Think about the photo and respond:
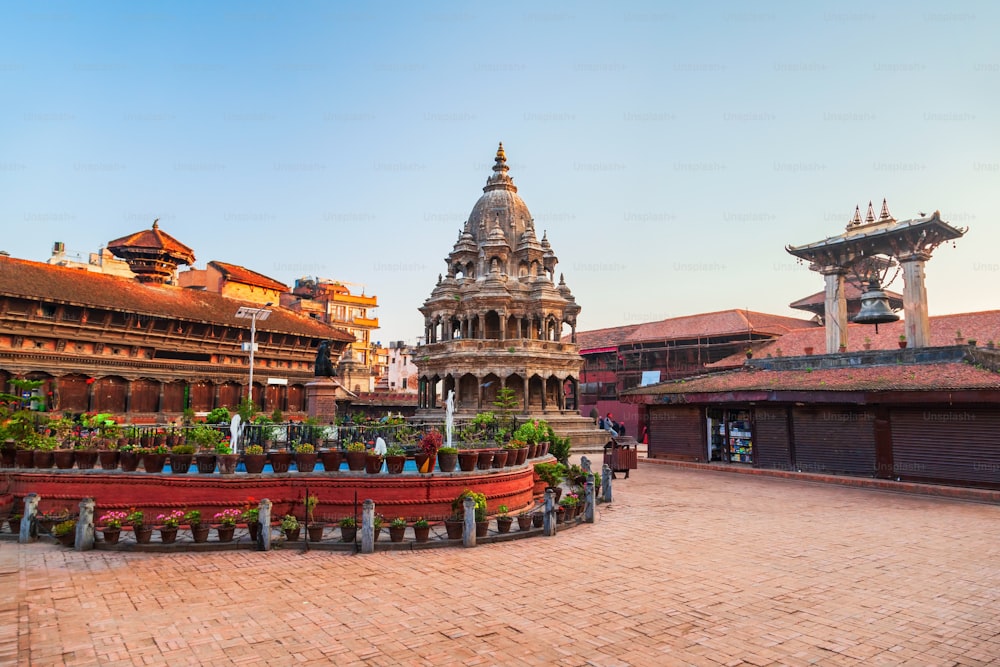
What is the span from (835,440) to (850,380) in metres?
2.35

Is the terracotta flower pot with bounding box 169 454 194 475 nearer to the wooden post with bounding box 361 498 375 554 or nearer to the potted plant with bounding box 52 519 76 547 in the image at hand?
the potted plant with bounding box 52 519 76 547

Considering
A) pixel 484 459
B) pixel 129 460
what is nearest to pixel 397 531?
pixel 484 459

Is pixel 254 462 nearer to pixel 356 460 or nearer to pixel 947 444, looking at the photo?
pixel 356 460

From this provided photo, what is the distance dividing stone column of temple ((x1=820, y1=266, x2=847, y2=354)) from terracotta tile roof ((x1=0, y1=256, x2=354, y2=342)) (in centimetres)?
3715

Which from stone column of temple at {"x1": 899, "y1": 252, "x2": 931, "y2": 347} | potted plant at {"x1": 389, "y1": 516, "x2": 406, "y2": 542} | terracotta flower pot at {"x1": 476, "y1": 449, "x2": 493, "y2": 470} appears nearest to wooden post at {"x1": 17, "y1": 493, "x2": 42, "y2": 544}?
potted plant at {"x1": 389, "y1": 516, "x2": 406, "y2": 542}

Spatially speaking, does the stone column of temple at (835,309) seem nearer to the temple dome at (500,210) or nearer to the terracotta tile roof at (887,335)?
the terracotta tile roof at (887,335)

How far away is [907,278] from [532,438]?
17381 millimetres

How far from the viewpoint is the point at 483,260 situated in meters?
42.1

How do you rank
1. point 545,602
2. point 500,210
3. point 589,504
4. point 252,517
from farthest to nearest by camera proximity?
1. point 500,210
2. point 589,504
3. point 252,517
4. point 545,602

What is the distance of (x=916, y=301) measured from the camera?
23625 mm

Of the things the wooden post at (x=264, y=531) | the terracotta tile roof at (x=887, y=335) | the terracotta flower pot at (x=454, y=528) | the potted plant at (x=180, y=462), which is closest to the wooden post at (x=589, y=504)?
the terracotta flower pot at (x=454, y=528)

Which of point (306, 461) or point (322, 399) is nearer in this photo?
point (306, 461)

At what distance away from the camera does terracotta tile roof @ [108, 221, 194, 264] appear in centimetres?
5066

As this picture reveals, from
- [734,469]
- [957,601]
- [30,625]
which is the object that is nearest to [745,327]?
[734,469]
